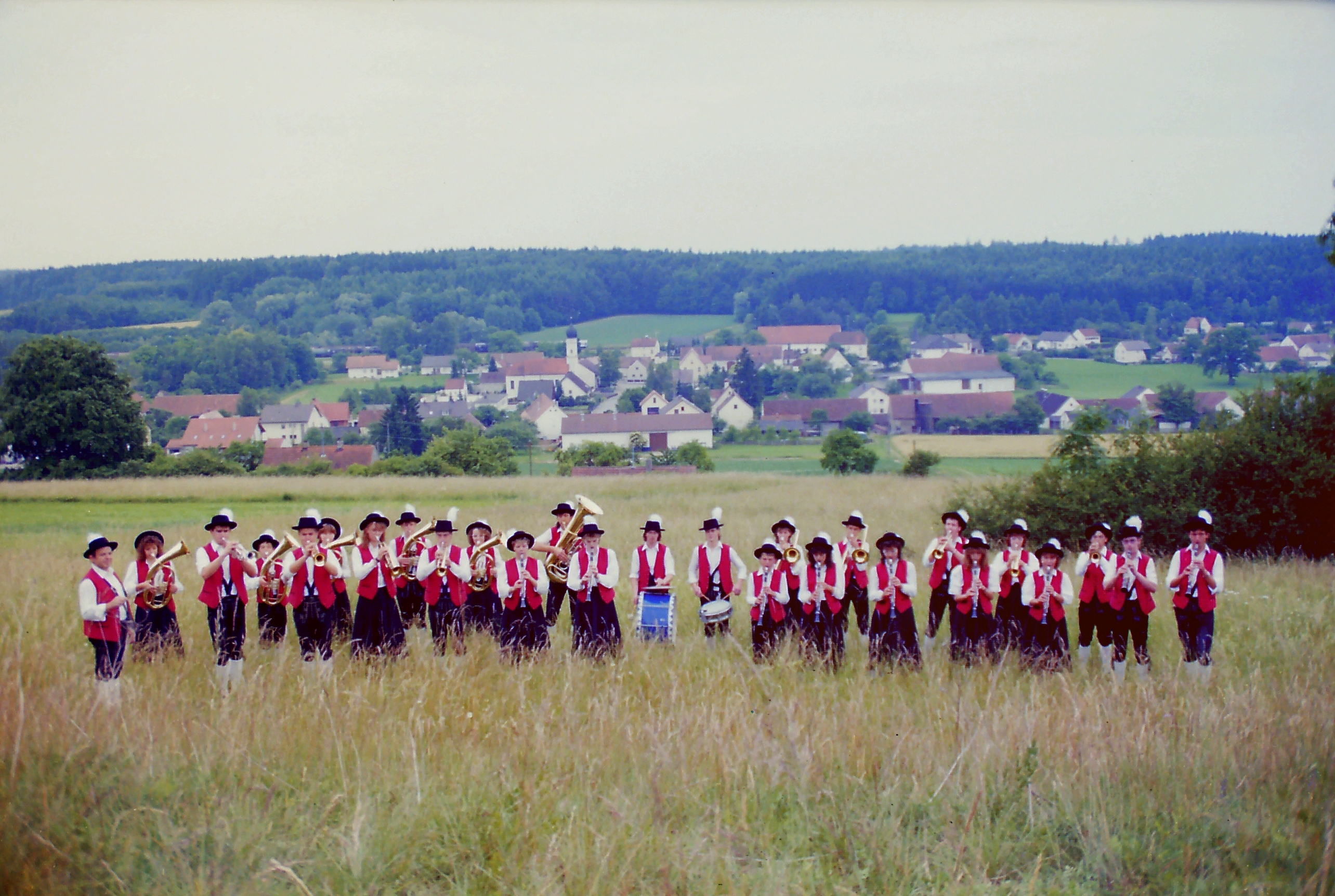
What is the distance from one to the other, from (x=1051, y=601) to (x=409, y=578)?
6.55 meters

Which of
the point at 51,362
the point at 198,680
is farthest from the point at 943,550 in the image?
the point at 51,362

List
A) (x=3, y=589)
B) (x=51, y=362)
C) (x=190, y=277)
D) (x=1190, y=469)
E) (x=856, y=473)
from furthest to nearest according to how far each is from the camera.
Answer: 1. (x=190, y=277)
2. (x=856, y=473)
3. (x=51, y=362)
4. (x=1190, y=469)
5. (x=3, y=589)

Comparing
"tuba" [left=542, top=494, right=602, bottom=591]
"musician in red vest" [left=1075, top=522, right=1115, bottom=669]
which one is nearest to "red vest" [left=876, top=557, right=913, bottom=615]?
"musician in red vest" [left=1075, top=522, right=1115, bottom=669]

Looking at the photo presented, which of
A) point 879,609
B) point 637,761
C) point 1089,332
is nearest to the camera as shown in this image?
point 637,761

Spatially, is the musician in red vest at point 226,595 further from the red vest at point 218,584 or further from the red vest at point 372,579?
the red vest at point 372,579

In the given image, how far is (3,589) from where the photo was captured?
1291 centimetres

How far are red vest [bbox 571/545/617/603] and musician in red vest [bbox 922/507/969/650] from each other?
3119mm

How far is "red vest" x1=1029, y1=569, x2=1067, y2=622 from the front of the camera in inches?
355

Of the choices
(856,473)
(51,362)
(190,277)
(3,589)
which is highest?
(190,277)

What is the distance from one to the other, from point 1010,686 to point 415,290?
399 ft

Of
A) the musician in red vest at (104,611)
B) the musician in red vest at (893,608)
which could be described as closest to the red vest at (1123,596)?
the musician in red vest at (893,608)

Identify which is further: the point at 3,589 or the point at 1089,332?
the point at 1089,332

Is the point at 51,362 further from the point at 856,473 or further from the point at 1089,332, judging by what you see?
the point at 1089,332

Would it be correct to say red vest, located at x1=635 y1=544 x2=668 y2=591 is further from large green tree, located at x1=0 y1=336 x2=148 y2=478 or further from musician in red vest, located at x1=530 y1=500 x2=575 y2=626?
large green tree, located at x1=0 y1=336 x2=148 y2=478
